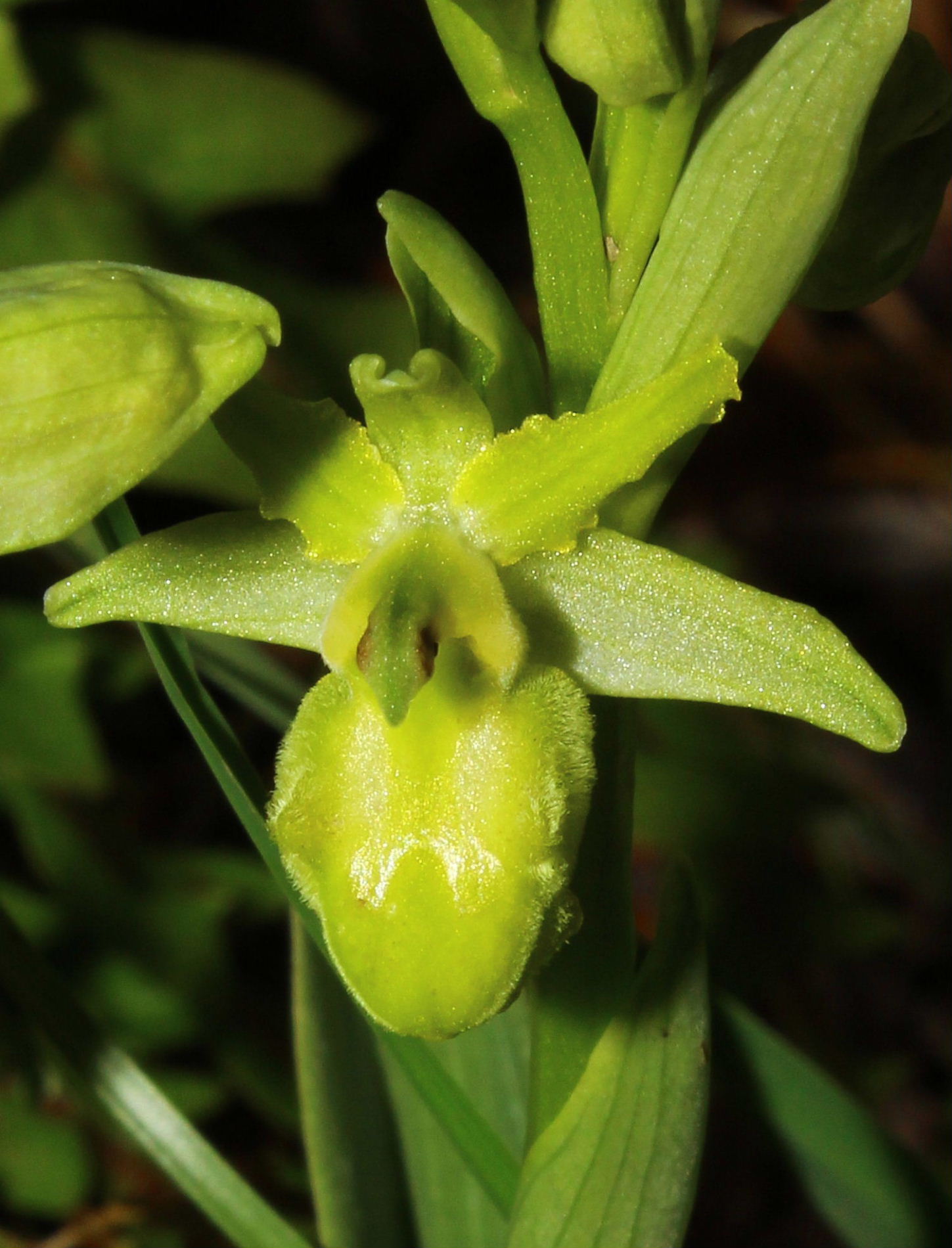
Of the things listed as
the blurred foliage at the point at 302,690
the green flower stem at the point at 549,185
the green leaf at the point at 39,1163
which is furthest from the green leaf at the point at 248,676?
the green leaf at the point at 39,1163

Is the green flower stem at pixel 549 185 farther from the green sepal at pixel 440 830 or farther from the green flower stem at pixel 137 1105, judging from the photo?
the green flower stem at pixel 137 1105

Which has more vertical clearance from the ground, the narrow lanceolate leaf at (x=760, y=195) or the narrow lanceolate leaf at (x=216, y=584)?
the narrow lanceolate leaf at (x=760, y=195)

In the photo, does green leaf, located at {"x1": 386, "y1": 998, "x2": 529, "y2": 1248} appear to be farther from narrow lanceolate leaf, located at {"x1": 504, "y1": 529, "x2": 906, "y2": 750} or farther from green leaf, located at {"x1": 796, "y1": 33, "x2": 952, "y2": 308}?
green leaf, located at {"x1": 796, "y1": 33, "x2": 952, "y2": 308}

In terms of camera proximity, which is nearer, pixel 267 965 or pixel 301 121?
pixel 301 121

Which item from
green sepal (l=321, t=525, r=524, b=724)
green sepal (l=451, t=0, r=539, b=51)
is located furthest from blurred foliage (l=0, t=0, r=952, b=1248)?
green sepal (l=451, t=0, r=539, b=51)

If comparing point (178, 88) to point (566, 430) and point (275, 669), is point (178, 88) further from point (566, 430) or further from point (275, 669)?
point (566, 430)

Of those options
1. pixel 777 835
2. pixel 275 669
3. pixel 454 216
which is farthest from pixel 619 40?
pixel 454 216

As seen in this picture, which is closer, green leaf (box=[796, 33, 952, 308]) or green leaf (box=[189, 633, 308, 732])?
green leaf (box=[796, 33, 952, 308])
